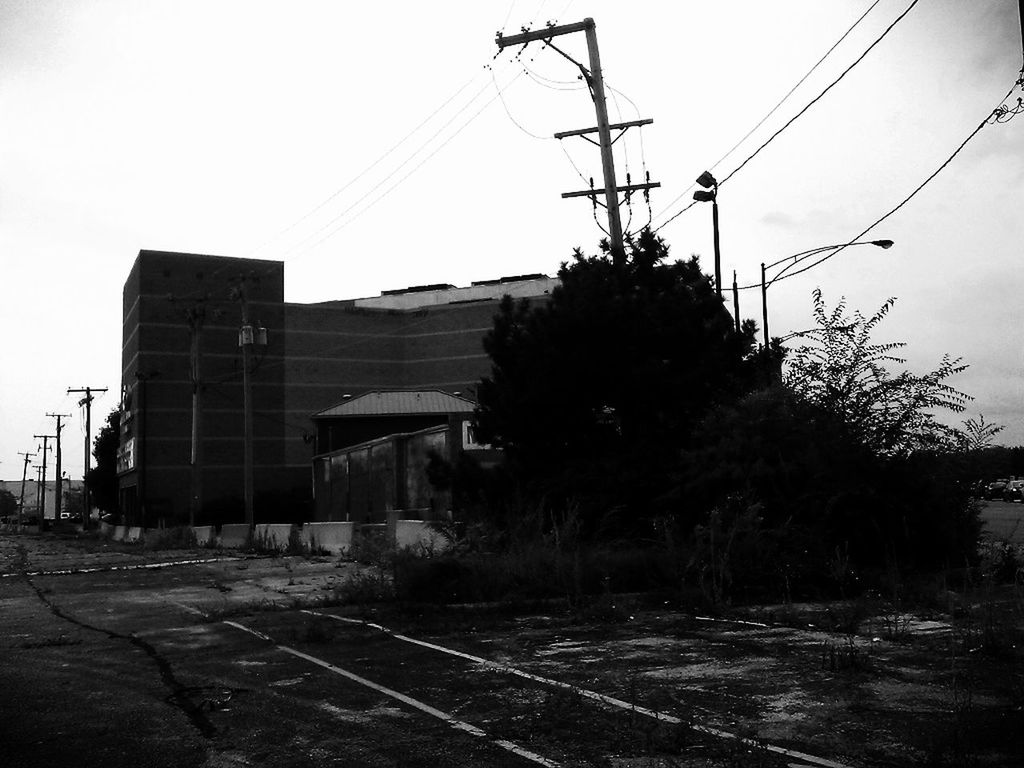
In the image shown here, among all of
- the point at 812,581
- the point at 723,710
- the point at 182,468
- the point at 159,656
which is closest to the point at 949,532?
the point at 812,581

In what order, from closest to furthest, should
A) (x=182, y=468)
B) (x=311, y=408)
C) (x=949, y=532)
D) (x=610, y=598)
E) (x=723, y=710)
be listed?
(x=723, y=710), (x=610, y=598), (x=949, y=532), (x=182, y=468), (x=311, y=408)

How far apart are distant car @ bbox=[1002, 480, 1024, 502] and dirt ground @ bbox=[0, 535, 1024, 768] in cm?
4955

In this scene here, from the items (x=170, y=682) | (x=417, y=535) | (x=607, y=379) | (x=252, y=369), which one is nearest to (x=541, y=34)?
(x=607, y=379)

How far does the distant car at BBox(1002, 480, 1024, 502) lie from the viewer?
57.2 m

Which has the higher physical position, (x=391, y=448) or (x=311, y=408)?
(x=311, y=408)

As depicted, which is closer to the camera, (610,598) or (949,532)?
(610,598)

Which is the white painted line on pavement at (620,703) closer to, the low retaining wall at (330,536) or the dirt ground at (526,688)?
the dirt ground at (526,688)

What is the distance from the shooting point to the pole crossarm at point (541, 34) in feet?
82.3

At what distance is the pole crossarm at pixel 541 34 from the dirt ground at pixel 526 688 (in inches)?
644

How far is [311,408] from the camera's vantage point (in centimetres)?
7906

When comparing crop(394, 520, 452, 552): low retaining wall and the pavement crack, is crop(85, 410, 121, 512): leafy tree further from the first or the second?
the pavement crack

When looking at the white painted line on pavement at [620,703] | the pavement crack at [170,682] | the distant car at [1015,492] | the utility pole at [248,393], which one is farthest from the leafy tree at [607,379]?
the distant car at [1015,492]

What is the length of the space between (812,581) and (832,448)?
106 inches

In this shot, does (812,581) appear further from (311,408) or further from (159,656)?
(311,408)
